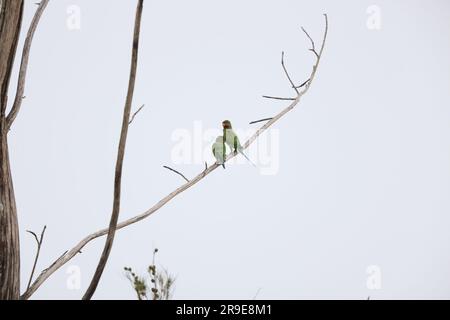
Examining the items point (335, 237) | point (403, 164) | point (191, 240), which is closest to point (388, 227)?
point (335, 237)

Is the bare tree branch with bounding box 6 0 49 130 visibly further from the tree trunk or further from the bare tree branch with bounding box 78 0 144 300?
the bare tree branch with bounding box 78 0 144 300

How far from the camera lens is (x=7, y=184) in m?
1.15

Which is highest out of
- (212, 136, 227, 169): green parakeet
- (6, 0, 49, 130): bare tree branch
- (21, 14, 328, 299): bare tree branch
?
(6, 0, 49, 130): bare tree branch

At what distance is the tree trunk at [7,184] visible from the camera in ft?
3.63

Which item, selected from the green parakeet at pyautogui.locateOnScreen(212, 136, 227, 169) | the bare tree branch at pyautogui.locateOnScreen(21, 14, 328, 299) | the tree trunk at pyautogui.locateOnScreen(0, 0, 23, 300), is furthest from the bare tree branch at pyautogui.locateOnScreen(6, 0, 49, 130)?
the green parakeet at pyautogui.locateOnScreen(212, 136, 227, 169)

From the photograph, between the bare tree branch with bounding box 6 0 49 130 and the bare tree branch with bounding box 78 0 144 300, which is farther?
the bare tree branch with bounding box 6 0 49 130

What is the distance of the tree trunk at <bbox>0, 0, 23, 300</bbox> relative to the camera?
1107mm

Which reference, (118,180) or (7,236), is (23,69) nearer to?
(7,236)

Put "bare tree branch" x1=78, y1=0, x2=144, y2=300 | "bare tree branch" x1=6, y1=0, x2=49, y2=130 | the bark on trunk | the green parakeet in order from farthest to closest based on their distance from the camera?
the green parakeet
"bare tree branch" x1=6, y1=0, x2=49, y2=130
the bark on trunk
"bare tree branch" x1=78, y1=0, x2=144, y2=300

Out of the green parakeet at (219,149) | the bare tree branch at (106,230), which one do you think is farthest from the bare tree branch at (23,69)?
the green parakeet at (219,149)

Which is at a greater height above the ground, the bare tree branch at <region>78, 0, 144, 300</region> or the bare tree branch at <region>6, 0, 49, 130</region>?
the bare tree branch at <region>6, 0, 49, 130</region>

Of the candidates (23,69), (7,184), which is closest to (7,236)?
(7,184)

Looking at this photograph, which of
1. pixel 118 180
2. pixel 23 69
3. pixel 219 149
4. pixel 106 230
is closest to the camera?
pixel 118 180

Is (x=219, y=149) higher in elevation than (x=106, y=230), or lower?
higher
